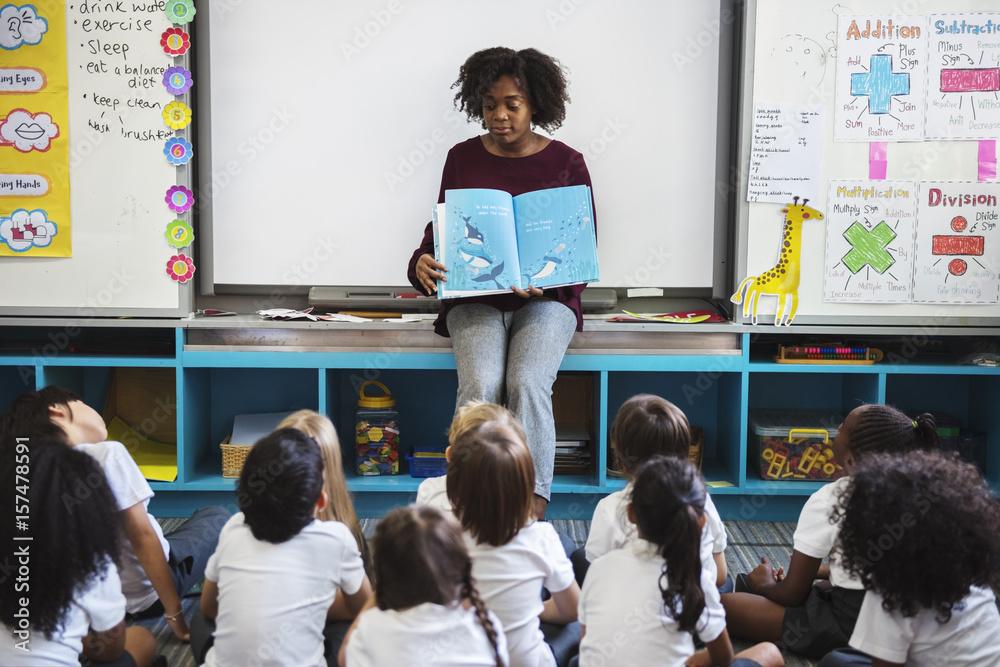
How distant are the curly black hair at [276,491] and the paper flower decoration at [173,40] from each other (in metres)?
1.75

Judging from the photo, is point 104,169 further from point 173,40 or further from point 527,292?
point 527,292

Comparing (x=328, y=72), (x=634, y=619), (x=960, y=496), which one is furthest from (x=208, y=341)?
(x=960, y=496)

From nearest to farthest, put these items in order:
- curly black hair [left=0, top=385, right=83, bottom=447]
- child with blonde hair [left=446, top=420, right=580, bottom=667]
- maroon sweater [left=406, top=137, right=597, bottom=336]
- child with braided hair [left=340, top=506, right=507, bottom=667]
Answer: child with braided hair [left=340, top=506, right=507, bottom=667] < child with blonde hair [left=446, top=420, right=580, bottom=667] < curly black hair [left=0, top=385, right=83, bottom=447] < maroon sweater [left=406, top=137, right=597, bottom=336]

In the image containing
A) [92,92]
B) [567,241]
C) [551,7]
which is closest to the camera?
[567,241]

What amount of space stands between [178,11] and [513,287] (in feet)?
4.60

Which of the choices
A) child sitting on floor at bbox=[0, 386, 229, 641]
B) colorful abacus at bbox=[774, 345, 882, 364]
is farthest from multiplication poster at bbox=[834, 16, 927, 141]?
child sitting on floor at bbox=[0, 386, 229, 641]

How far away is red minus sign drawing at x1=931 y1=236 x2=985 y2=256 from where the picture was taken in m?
2.74

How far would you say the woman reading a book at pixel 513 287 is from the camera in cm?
232

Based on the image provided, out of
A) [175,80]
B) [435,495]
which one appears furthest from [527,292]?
[175,80]

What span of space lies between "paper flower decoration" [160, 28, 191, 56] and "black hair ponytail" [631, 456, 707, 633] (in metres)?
2.13

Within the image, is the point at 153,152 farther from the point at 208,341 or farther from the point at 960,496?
the point at 960,496

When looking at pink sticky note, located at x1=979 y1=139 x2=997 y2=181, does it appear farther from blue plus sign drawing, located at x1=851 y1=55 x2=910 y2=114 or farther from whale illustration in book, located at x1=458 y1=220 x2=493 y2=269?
whale illustration in book, located at x1=458 y1=220 x2=493 y2=269

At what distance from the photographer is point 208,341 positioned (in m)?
2.79

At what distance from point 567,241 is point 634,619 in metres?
1.28
